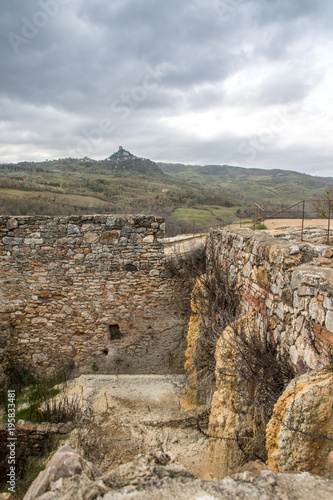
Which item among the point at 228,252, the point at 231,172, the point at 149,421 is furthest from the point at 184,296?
the point at 231,172

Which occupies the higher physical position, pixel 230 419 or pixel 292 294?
Result: pixel 292 294

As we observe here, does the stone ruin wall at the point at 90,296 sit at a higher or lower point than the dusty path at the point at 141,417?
higher

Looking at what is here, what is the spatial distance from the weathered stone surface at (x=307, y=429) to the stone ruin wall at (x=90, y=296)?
4201 millimetres

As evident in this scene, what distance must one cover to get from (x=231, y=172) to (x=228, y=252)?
3959 inches

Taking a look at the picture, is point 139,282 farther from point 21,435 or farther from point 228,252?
point 21,435

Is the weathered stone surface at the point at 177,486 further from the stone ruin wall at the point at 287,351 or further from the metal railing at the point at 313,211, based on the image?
the metal railing at the point at 313,211

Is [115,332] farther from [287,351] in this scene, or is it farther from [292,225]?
[292,225]

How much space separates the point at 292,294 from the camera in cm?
282

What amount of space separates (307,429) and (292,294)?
1.18 m

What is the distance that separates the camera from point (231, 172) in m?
99.4

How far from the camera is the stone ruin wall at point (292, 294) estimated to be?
2386mm

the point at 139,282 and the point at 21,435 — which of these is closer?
the point at 21,435

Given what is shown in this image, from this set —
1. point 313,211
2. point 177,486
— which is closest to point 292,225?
point 313,211

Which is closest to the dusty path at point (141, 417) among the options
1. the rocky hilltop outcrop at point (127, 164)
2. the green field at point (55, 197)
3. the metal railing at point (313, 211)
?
the metal railing at point (313, 211)
